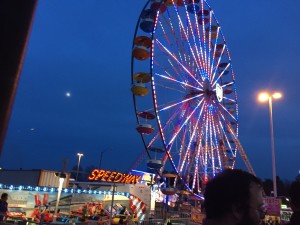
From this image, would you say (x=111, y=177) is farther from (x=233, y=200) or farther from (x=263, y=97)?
(x=233, y=200)

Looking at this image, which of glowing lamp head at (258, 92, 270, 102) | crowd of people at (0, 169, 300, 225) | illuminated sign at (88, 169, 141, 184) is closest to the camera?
crowd of people at (0, 169, 300, 225)

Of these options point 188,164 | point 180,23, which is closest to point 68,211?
point 188,164

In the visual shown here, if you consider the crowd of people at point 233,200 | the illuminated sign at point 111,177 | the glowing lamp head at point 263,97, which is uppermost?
the glowing lamp head at point 263,97

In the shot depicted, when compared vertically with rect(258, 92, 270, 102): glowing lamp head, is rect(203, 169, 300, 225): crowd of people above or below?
below

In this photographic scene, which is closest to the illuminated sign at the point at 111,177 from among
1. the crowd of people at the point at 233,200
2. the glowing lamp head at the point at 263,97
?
the glowing lamp head at the point at 263,97

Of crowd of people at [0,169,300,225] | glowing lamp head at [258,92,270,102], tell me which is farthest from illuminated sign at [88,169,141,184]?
crowd of people at [0,169,300,225]

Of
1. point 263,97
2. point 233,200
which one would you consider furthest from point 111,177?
point 233,200

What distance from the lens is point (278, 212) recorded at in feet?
38.6

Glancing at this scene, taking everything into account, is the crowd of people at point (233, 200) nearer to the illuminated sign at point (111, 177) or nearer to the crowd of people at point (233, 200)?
the crowd of people at point (233, 200)

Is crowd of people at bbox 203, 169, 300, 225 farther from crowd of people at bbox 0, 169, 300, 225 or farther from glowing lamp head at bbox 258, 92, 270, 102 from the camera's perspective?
glowing lamp head at bbox 258, 92, 270, 102

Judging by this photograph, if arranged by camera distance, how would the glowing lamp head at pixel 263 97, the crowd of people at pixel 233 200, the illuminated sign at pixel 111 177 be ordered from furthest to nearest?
the illuminated sign at pixel 111 177 → the glowing lamp head at pixel 263 97 → the crowd of people at pixel 233 200

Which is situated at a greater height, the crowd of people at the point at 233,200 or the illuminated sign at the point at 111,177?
the illuminated sign at the point at 111,177

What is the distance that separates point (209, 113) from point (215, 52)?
6332mm

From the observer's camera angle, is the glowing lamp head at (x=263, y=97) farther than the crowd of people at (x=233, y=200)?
Yes
